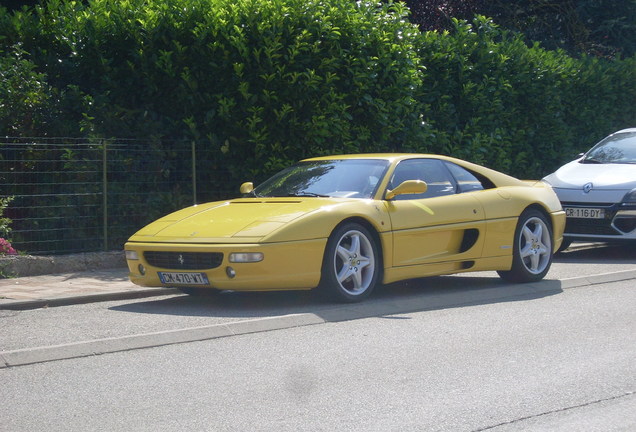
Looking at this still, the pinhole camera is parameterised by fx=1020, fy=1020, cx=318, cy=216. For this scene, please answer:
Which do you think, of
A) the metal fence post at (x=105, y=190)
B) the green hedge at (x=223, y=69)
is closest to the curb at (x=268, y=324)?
the green hedge at (x=223, y=69)

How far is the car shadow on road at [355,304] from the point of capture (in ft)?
28.6

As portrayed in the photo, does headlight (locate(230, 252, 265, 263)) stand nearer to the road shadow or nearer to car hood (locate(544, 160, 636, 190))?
the road shadow

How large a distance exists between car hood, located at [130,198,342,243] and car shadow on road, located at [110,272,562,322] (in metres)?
0.63

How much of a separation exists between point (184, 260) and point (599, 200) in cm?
658

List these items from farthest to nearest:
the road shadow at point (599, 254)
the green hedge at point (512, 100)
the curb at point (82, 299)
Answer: the green hedge at point (512, 100) → the road shadow at point (599, 254) → the curb at point (82, 299)

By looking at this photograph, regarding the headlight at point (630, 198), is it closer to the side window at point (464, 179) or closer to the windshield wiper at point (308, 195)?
the side window at point (464, 179)

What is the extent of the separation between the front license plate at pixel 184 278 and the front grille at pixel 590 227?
644 centimetres

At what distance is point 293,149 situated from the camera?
44.4 ft

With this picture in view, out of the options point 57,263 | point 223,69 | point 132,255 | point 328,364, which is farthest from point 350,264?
point 223,69

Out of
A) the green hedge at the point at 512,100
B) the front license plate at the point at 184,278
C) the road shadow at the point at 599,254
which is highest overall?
the green hedge at the point at 512,100

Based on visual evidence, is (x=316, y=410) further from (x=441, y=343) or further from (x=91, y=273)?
(x=91, y=273)

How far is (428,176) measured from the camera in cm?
1023

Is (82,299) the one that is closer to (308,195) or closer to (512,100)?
(308,195)

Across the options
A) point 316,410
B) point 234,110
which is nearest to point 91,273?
point 234,110
